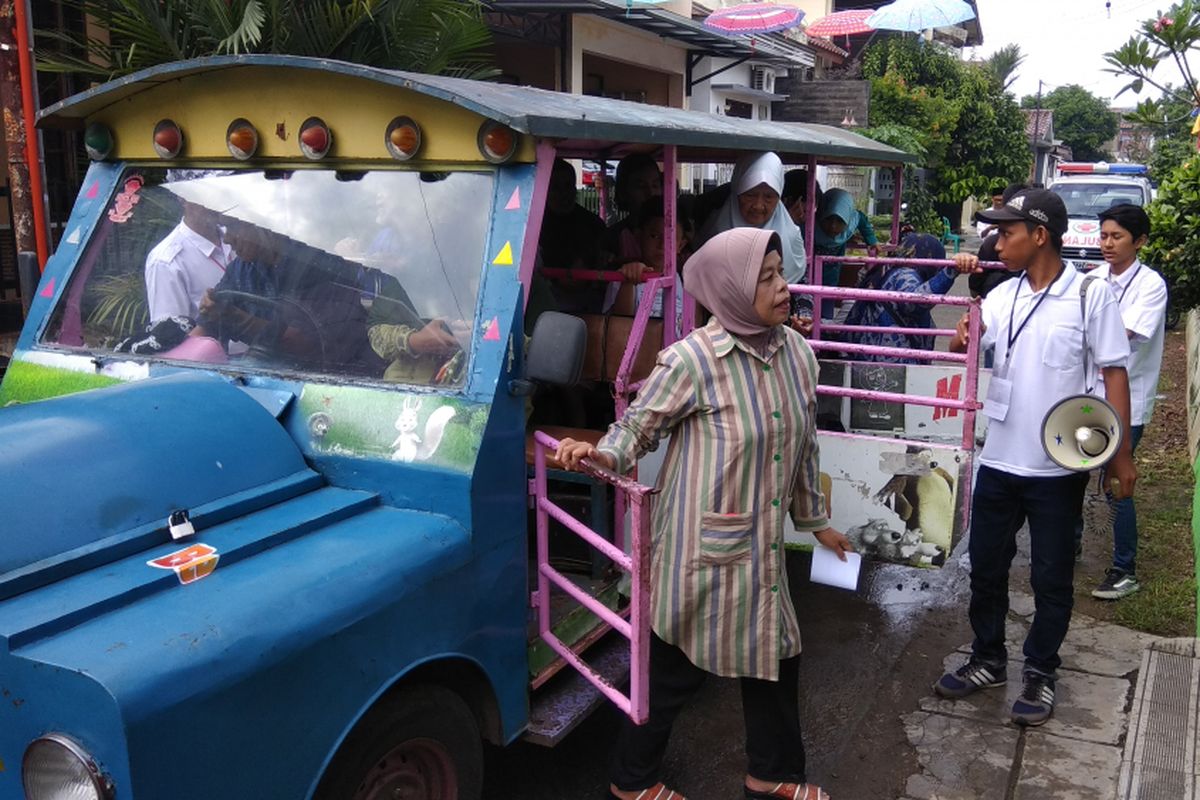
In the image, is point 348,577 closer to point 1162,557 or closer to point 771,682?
point 771,682

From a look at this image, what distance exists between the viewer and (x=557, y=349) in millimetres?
2760

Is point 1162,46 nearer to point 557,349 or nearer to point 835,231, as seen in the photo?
point 835,231

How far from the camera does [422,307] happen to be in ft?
9.85

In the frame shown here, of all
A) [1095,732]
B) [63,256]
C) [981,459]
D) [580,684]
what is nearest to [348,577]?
[580,684]

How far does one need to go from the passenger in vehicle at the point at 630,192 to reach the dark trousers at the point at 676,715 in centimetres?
253

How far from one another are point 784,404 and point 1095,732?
207 centimetres

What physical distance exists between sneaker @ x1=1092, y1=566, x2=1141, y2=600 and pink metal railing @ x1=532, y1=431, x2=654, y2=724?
3.18m

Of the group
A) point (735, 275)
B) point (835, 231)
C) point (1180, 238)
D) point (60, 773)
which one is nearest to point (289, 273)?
point (735, 275)

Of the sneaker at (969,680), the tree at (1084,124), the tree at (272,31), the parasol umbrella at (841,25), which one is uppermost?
the tree at (1084,124)

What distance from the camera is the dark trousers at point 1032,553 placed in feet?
12.4

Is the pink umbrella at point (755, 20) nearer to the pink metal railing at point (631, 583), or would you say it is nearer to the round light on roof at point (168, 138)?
the round light on roof at point (168, 138)

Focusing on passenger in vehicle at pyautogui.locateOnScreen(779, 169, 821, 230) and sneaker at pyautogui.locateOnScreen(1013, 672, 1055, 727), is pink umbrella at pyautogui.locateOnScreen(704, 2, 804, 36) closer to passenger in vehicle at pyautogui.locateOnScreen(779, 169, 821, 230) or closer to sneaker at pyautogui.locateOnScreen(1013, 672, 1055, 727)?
passenger in vehicle at pyautogui.locateOnScreen(779, 169, 821, 230)

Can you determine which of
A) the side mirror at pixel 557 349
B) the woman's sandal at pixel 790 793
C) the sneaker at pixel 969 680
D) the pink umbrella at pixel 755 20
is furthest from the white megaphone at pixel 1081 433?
the pink umbrella at pixel 755 20

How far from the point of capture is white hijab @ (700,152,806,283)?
15.3 feet
